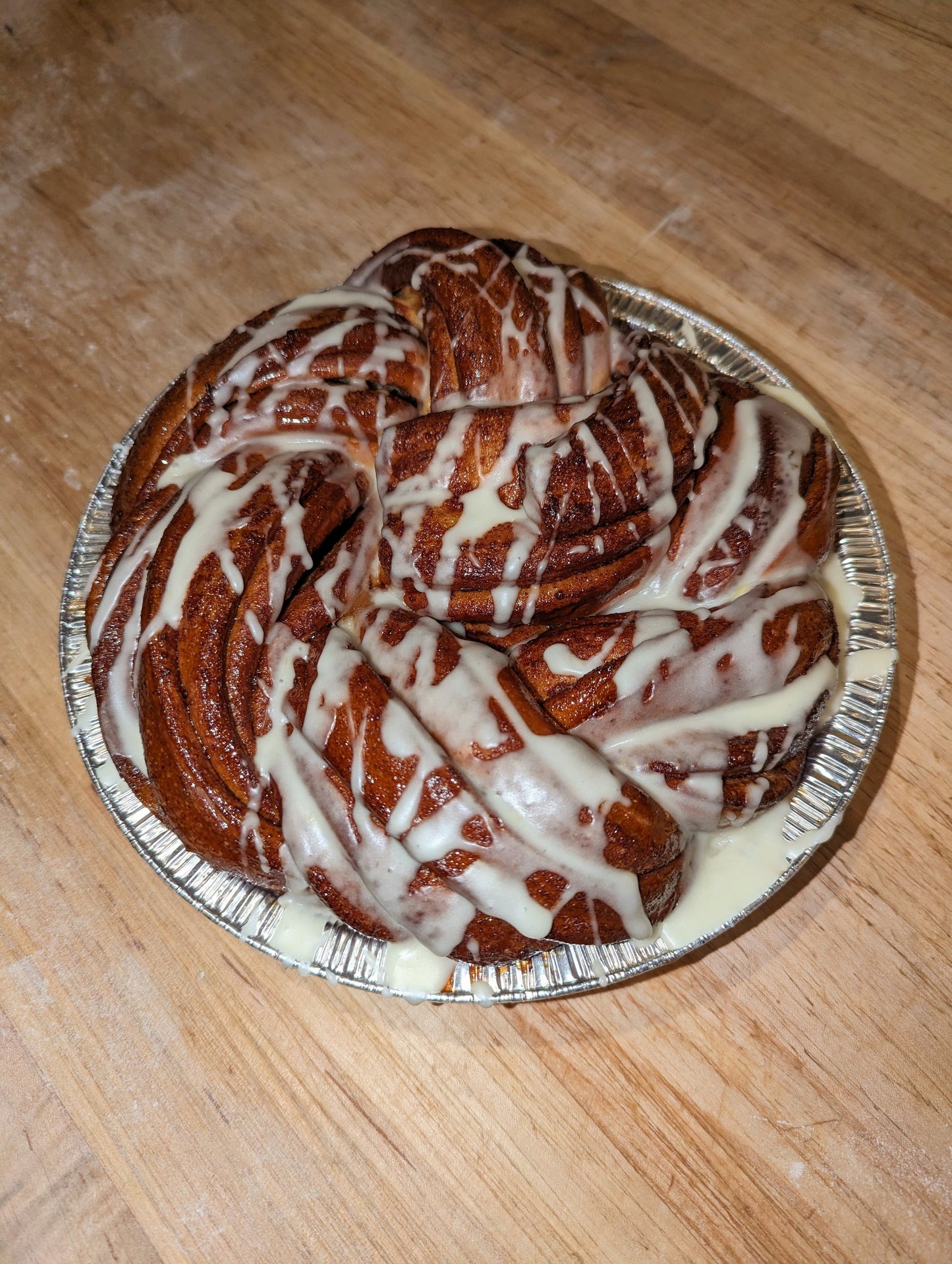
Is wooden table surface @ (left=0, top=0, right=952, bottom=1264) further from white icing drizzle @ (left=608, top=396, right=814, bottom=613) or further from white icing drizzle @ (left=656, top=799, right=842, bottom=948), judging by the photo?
white icing drizzle @ (left=608, top=396, right=814, bottom=613)

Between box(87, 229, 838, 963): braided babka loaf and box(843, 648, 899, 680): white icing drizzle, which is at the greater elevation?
box(87, 229, 838, 963): braided babka loaf

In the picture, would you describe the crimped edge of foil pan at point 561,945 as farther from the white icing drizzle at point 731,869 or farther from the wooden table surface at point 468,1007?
the wooden table surface at point 468,1007

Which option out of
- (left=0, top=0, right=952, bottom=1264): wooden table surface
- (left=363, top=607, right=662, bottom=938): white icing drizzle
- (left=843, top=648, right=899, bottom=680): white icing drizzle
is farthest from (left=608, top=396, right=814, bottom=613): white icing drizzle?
(left=0, top=0, right=952, bottom=1264): wooden table surface

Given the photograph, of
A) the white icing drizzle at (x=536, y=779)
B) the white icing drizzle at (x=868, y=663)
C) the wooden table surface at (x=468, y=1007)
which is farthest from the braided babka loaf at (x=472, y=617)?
the wooden table surface at (x=468, y=1007)

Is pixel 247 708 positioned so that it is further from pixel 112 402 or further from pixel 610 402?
pixel 112 402

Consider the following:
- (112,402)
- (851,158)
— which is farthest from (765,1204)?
(851,158)

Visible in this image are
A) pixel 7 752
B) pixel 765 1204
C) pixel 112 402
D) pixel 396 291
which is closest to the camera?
pixel 765 1204
